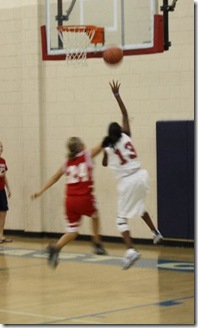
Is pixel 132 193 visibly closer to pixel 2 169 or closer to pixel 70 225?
pixel 70 225

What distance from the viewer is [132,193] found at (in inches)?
418

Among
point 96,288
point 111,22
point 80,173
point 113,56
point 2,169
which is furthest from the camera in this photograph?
point 2,169

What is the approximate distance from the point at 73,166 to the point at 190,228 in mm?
5171

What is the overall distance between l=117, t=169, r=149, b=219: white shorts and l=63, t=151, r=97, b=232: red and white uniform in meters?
0.38

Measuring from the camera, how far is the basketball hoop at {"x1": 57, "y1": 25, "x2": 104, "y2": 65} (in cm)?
1253

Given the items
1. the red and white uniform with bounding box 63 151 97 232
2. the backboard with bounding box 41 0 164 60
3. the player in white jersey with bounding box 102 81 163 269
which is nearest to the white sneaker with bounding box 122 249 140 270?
the player in white jersey with bounding box 102 81 163 269

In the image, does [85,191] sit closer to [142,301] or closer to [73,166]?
[73,166]

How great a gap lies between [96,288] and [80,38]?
138 inches

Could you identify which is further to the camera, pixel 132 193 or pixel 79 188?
pixel 132 193

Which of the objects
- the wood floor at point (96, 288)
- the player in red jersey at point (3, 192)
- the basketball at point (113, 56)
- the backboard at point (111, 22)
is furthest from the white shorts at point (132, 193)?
the player in red jersey at point (3, 192)

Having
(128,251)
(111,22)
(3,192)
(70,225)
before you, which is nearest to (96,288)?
(128,251)

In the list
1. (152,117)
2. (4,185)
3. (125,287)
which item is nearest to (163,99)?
(152,117)

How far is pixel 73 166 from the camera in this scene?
1045cm

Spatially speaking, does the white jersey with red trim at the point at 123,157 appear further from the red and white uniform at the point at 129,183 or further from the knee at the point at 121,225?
the knee at the point at 121,225
